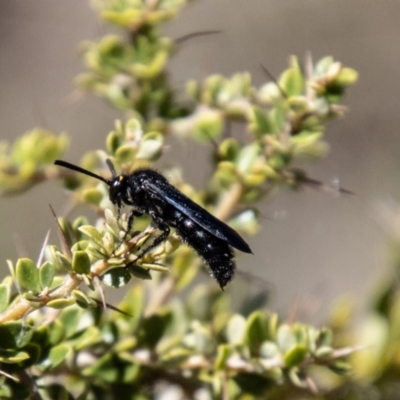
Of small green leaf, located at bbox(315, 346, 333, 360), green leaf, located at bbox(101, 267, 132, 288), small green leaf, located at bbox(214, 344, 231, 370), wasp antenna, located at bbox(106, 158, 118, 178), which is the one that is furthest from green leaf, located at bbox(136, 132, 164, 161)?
small green leaf, located at bbox(315, 346, 333, 360)

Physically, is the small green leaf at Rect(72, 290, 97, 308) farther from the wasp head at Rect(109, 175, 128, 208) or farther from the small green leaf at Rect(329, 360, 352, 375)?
the small green leaf at Rect(329, 360, 352, 375)

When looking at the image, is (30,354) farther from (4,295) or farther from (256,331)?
(256,331)

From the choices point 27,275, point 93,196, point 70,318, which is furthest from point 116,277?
point 93,196

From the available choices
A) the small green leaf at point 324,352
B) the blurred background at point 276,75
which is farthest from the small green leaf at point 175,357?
the blurred background at point 276,75

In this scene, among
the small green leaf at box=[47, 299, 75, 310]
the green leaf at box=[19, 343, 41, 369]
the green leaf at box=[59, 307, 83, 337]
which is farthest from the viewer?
the green leaf at box=[59, 307, 83, 337]

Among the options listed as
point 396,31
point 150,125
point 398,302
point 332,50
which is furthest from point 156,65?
point 396,31

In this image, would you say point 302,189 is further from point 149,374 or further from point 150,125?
point 149,374

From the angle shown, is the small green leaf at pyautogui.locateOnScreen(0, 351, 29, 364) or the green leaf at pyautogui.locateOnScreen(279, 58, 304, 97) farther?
the green leaf at pyautogui.locateOnScreen(279, 58, 304, 97)
